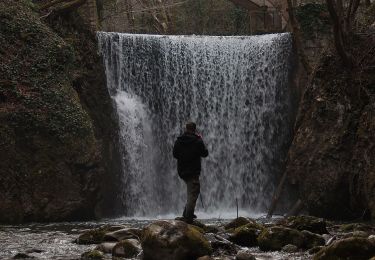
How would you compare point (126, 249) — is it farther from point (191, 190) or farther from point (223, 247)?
point (191, 190)

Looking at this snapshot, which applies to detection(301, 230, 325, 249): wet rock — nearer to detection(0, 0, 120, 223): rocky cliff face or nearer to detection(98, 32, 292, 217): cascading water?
detection(0, 0, 120, 223): rocky cliff face

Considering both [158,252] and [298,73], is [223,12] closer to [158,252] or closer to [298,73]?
[298,73]

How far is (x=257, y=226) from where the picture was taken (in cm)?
1072

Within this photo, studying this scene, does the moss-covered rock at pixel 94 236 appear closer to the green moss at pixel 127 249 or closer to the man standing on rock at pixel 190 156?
the green moss at pixel 127 249

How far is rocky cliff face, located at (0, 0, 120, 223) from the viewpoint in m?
15.2

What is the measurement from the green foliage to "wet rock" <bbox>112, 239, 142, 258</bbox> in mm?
13644

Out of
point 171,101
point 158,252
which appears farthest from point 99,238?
point 171,101

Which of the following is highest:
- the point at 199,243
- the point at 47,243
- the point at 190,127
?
the point at 190,127

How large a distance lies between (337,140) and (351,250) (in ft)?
27.8

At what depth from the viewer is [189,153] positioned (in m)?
10.7

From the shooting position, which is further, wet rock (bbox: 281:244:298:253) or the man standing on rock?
the man standing on rock

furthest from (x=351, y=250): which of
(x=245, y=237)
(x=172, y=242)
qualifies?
(x=245, y=237)

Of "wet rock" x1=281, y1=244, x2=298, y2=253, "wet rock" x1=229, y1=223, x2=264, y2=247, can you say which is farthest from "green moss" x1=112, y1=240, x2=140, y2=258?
"wet rock" x1=281, y1=244, x2=298, y2=253

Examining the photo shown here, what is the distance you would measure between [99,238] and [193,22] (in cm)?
2595
